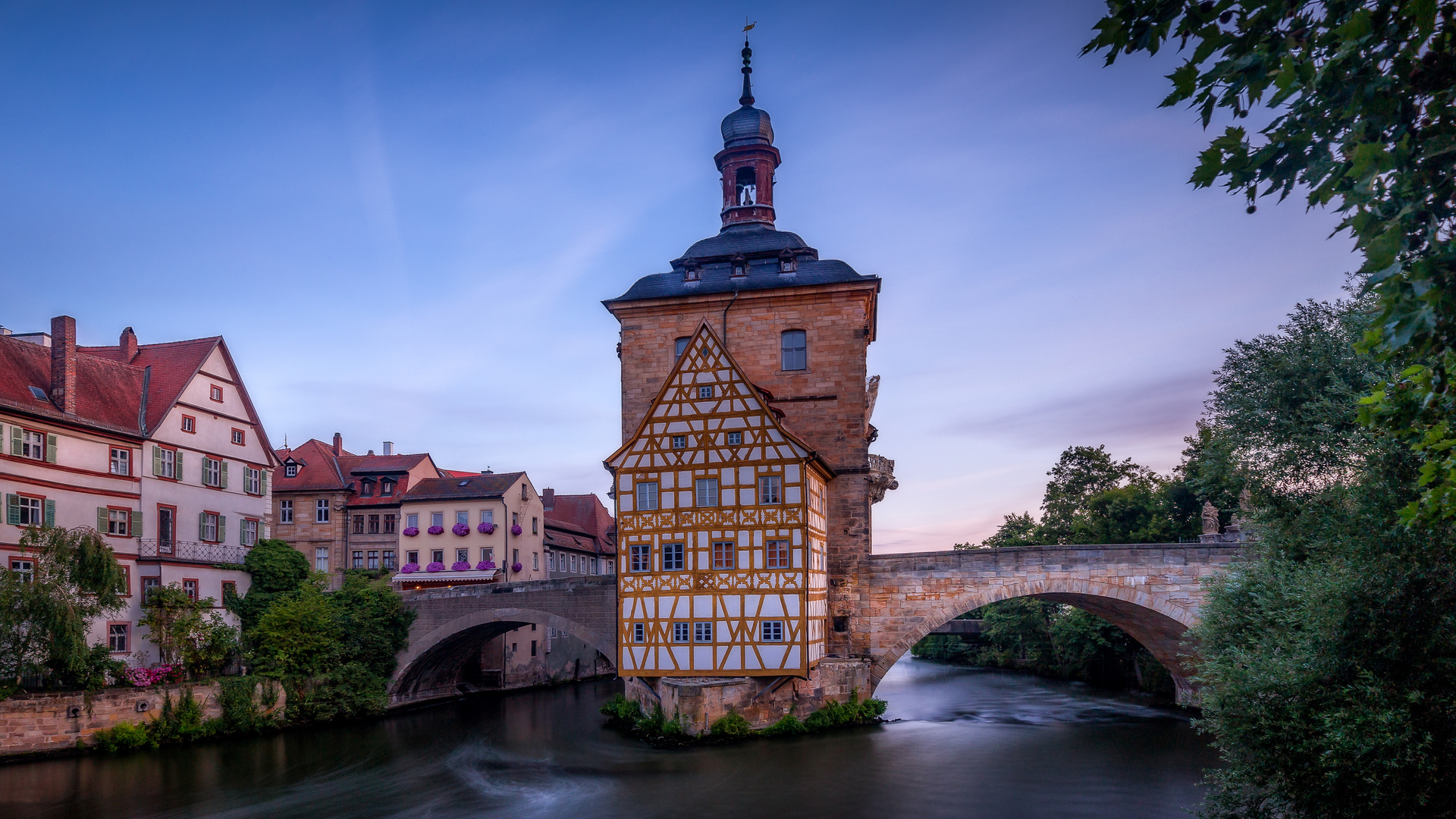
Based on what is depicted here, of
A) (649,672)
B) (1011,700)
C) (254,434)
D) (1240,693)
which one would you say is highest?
(254,434)

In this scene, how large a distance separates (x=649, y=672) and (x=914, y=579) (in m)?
7.41

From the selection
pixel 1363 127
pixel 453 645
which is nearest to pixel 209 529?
pixel 453 645

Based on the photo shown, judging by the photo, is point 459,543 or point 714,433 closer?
point 714,433

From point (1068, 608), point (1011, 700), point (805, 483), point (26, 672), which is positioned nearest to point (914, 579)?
point (805, 483)

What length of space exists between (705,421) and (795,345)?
5.55 meters

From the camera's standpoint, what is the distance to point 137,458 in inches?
1077

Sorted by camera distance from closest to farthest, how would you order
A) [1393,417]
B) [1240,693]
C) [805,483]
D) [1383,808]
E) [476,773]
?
[1393,417] < [1383,808] < [1240,693] < [476,773] < [805,483]

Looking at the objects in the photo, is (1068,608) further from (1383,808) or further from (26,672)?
(26,672)

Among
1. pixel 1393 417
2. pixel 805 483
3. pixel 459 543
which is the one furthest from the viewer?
pixel 459 543

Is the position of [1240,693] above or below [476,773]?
above

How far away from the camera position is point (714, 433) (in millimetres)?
24531

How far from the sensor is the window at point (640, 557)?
24562mm

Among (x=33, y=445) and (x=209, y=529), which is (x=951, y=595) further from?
(x=33, y=445)

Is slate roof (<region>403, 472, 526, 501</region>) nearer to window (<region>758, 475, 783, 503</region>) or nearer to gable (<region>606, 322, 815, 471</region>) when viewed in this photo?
gable (<region>606, 322, 815, 471</region>)
